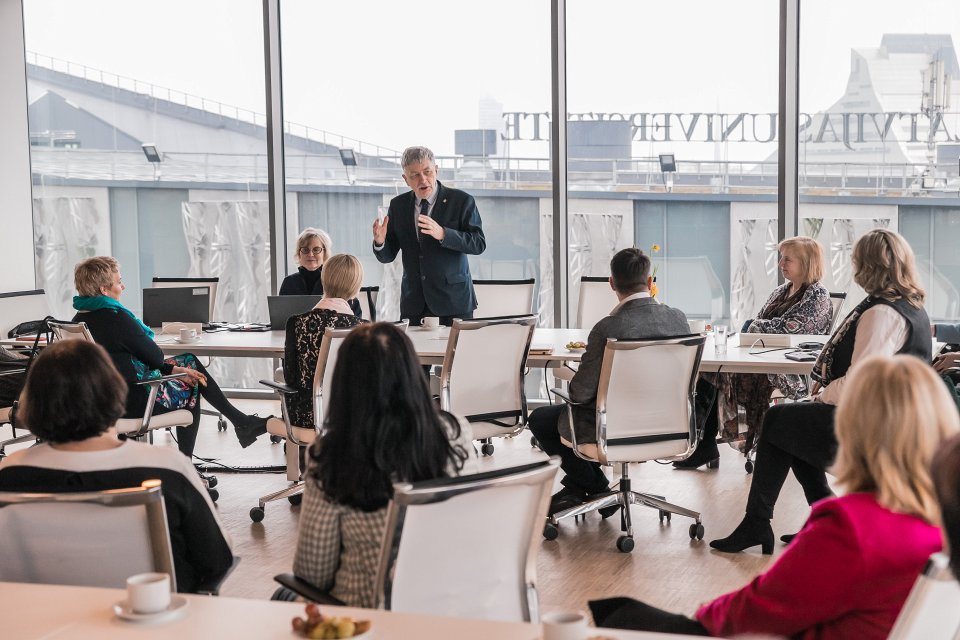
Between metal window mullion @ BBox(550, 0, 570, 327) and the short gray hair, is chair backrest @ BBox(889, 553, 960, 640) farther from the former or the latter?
metal window mullion @ BBox(550, 0, 570, 327)

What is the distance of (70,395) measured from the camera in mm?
2543

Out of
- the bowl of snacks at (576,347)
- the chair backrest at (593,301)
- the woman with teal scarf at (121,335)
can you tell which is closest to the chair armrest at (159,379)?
the woman with teal scarf at (121,335)

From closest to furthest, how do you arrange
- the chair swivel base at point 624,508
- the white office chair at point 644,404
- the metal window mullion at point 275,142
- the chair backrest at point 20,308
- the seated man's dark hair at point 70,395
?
the seated man's dark hair at point 70,395, the white office chair at point 644,404, the chair swivel base at point 624,508, the chair backrest at point 20,308, the metal window mullion at point 275,142

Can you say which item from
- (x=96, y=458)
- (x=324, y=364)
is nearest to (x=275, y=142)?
(x=324, y=364)

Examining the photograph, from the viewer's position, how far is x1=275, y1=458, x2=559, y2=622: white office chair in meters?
2.21

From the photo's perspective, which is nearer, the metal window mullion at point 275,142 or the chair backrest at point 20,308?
the chair backrest at point 20,308

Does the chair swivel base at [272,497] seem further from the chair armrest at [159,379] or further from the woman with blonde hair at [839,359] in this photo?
the woman with blonde hair at [839,359]

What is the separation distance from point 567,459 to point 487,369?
560mm

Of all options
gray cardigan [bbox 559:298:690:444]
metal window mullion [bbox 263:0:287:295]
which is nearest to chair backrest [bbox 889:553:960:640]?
gray cardigan [bbox 559:298:690:444]

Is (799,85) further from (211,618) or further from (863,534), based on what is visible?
(211,618)

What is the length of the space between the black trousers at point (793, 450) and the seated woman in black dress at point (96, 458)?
97.2 inches

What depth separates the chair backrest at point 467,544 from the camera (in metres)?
2.20

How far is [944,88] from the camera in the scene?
685 cm

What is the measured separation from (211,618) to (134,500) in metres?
0.40
